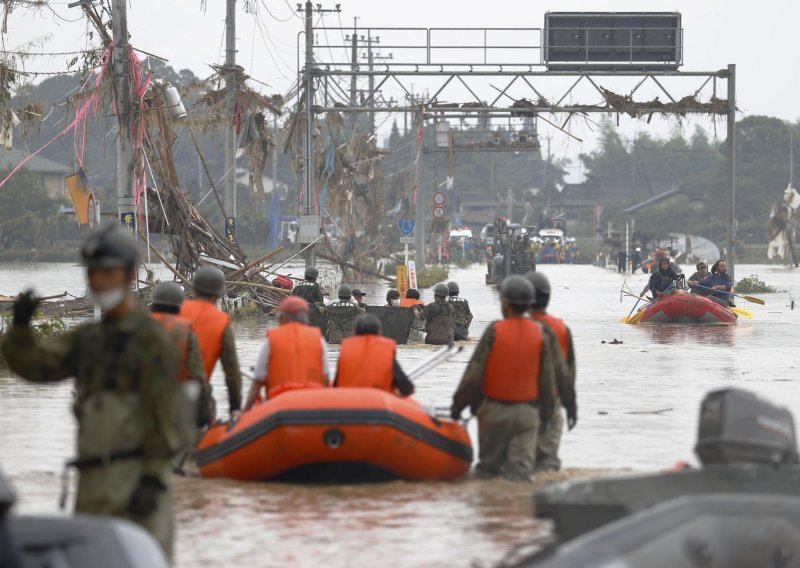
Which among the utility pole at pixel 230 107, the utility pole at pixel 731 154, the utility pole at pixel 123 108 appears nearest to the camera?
the utility pole at pixel 123 108

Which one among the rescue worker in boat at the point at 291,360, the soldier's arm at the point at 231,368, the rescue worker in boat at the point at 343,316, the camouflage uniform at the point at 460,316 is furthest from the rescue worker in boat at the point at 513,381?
the camouflage uniform at the point at 460,316

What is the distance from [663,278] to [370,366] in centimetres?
2275

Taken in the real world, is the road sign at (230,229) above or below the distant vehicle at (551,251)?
above

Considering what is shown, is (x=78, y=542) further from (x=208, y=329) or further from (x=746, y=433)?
(x=208, y=329)

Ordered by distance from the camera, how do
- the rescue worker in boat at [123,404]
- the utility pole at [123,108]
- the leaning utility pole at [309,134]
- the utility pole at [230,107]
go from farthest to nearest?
A: the leaning utility pole at [309,134] → the utility pole at [230,107] → the utility pole at [123,108] → the rescue worker in boat at [123,404]

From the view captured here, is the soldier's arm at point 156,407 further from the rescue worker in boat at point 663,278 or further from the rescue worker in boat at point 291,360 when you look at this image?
the rescue worker in boat at point 663,278

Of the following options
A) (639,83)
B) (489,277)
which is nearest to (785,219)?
(489,277)

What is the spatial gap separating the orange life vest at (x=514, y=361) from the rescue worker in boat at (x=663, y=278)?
22.6 m

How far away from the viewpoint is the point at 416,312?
2711cm

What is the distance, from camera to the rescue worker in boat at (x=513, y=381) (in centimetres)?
1202

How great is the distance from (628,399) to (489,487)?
733cm

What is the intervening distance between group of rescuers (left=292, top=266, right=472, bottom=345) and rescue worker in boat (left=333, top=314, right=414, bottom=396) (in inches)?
456

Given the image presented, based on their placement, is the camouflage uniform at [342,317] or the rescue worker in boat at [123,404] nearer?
the rescue worker in boat at [123,404]

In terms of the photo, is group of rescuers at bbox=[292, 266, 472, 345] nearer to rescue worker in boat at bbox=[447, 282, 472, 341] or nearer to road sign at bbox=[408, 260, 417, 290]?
rescue worker in boat at bbox=[447, 282, 472, 341]
